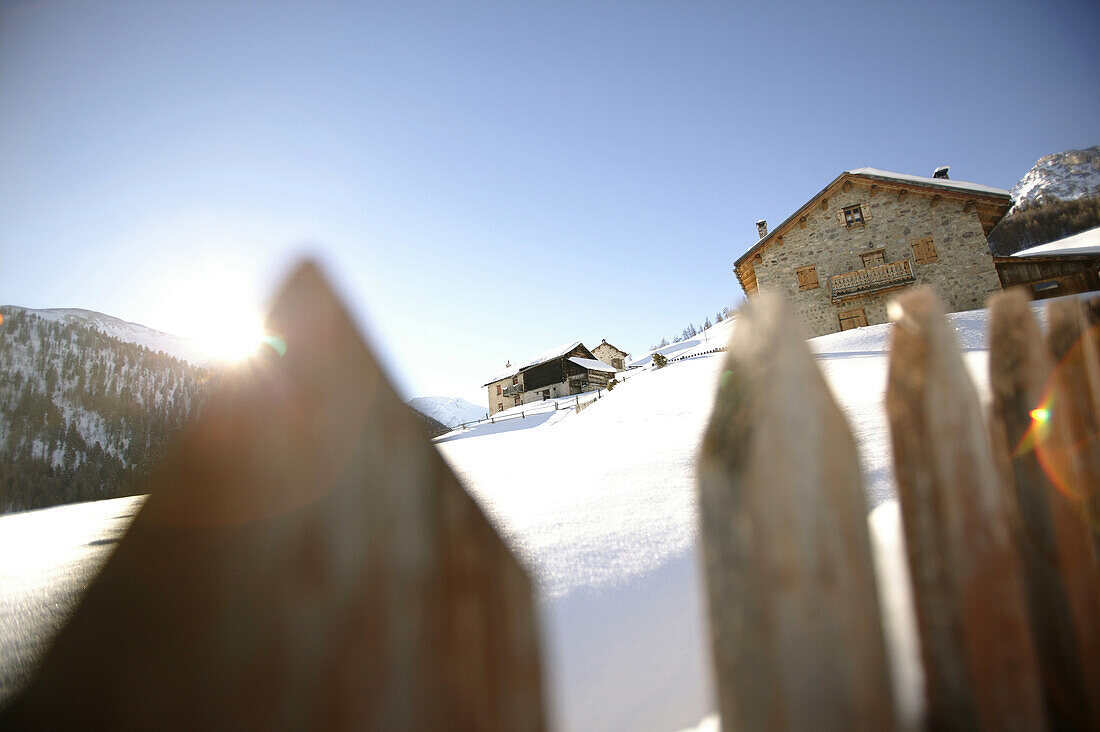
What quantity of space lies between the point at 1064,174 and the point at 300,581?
535 feet

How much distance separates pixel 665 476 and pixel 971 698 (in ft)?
8.37

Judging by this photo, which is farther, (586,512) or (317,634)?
(586,512)

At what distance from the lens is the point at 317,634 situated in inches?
20.6

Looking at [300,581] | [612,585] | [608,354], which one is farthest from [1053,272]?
[608,354]

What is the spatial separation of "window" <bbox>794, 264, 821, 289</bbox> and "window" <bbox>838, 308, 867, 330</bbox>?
68.0 inches

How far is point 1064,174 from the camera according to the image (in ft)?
322

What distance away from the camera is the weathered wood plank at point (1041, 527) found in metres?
0.82

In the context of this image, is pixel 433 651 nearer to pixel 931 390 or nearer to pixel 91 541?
pixel 931 390

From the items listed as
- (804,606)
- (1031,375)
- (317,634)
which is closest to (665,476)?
(1031,375)

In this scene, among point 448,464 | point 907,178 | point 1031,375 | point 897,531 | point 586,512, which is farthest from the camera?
point 907,178

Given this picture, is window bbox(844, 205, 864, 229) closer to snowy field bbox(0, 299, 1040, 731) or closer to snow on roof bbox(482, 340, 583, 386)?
snowy field bbox(0, 299, 1040, 731)

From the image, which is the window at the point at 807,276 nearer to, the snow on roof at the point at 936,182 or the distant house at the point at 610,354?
the snow on roof at the point at 936,182

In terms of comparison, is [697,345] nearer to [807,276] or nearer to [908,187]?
[807,276]

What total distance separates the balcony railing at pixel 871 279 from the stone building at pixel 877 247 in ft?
0.11
